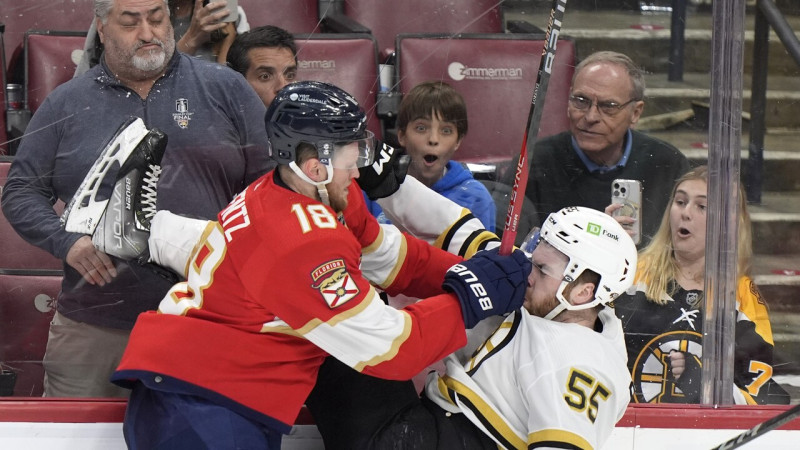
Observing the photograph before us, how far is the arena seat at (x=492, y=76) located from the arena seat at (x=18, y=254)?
91 cm

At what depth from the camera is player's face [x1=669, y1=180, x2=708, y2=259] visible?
261cm

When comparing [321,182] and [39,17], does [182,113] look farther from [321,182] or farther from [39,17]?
[321,182]

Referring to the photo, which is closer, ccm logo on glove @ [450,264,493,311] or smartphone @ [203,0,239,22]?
ccm logo on glove @ [450,264,493,311]

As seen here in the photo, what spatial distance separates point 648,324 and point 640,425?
24 centimetres

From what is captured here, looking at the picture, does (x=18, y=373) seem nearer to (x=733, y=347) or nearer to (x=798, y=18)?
(x=733, y=347)

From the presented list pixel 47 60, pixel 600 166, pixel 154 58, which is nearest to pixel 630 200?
pixel 600 166

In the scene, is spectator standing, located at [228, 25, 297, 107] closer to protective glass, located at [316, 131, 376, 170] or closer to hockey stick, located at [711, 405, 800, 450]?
protective glass, located at [316, 131, 376, 170]

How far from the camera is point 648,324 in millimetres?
2648

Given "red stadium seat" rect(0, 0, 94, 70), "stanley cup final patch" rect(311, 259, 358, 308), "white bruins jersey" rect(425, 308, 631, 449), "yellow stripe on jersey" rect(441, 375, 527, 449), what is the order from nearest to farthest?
"stanley cup final patch" rect(311, 259, 358, 308) < "white bruins jersey" rect(425, 308, 631, 449) < "yellow stripe on jersey" rect(441, 375, 527, 449) < "red stadium seat" rect(0, 0, 94, 70)

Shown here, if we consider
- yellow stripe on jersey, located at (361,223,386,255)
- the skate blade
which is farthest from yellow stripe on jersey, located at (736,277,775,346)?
the skate blade

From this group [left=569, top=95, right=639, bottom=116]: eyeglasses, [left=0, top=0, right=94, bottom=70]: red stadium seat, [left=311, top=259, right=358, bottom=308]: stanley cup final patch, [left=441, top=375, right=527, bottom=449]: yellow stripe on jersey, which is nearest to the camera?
[left=311, top=259, right=358, bottom=308]: stanley cup final patch

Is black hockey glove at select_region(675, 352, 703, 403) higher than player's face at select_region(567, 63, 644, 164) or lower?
lower

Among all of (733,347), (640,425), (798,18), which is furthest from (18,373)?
(798,18)

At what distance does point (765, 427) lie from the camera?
2.30 metres
